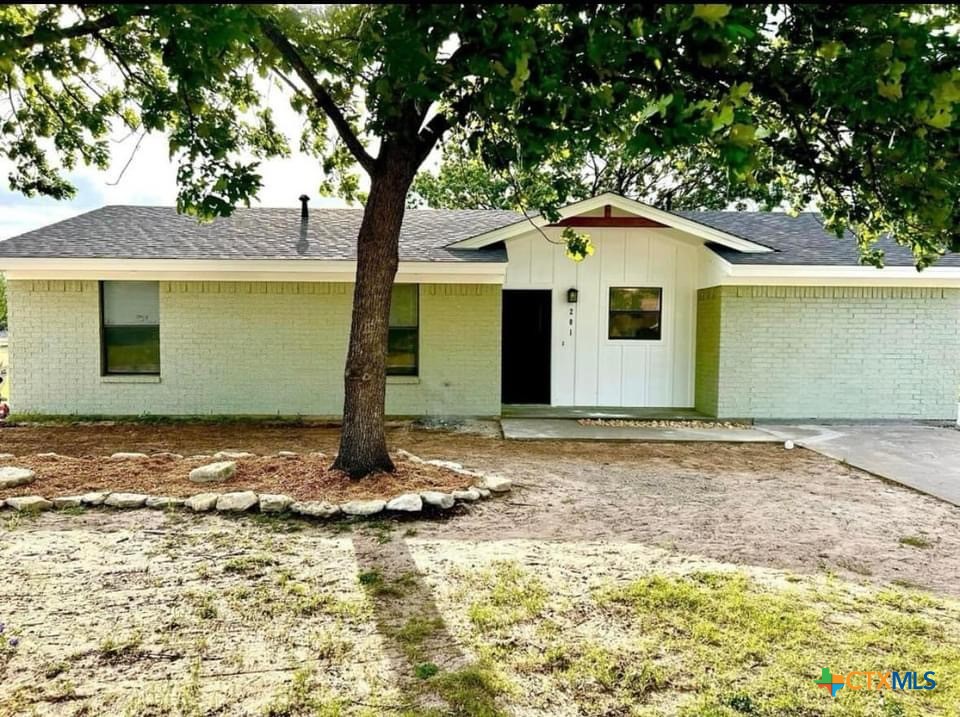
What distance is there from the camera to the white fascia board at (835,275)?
965 cm

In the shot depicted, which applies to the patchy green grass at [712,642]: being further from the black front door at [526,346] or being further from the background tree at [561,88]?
the black front door at [526,346]

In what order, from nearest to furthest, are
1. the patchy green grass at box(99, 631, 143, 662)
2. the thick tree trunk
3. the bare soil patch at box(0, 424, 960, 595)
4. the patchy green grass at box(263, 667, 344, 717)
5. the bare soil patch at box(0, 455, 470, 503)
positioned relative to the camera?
the patchy green grass at box(263, 667, 344, 717) < the patchy green grass at box(99, 631, 143, 662) < the bare soil patch at box(0, 424, 960, 595) < the bare soil patch at box(0, 455, 470, 503) < the thick tree trunk

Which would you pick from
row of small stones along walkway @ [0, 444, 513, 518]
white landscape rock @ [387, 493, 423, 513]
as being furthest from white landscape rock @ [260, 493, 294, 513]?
white landscape rock @ [387, 493, 423, 513]

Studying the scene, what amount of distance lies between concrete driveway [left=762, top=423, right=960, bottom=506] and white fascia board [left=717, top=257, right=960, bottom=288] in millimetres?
2354

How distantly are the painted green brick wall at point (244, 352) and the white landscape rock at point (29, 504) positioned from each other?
17.2ft

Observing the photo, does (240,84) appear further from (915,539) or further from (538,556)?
(915,539)

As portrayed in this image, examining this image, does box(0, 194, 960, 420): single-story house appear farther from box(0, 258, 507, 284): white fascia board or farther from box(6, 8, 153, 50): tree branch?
box(6, 8, 153, 50): tree branch

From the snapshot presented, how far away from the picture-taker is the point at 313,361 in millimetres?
10281

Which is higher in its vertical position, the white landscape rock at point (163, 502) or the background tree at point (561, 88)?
the background tree at point (561, 88)

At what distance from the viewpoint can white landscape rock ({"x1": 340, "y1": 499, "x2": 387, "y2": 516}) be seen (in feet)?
16.5

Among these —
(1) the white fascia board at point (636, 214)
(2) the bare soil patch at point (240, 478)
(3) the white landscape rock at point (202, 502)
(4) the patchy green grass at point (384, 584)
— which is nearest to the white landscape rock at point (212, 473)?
(2) the bare soil patch at point (240, 478)

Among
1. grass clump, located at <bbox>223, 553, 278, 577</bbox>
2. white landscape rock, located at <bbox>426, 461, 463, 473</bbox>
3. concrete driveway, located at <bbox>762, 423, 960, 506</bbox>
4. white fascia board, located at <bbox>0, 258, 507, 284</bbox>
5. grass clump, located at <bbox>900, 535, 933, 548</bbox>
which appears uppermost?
white fascia board, located at <bbox>0, 258, 507, 284</bbox>

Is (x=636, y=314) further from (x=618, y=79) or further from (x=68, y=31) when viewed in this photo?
(x=68, y=31)

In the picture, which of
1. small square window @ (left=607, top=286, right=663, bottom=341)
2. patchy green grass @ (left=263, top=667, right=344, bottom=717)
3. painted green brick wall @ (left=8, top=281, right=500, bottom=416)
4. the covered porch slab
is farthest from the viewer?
small square window @ (left=607, top=286, right=663, bottom=341)
